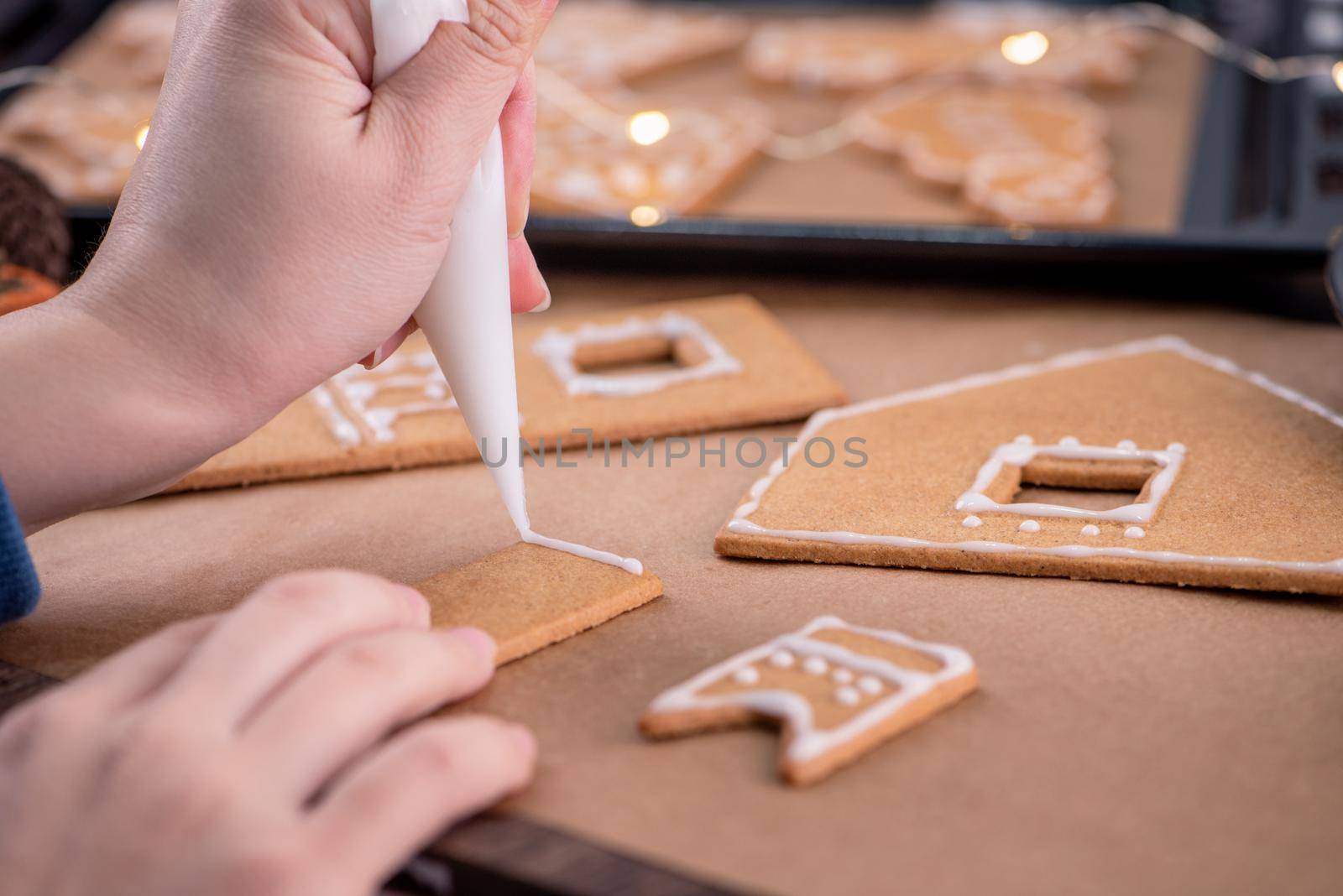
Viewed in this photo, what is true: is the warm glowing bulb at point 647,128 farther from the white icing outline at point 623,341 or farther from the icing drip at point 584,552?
the icing drip at point 584,552

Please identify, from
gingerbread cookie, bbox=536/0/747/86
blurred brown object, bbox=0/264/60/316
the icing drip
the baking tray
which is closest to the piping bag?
the icing drip

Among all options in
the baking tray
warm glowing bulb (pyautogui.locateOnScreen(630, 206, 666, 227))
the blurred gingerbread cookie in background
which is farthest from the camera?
warm glowing bulb (pyautogui.locateOnScreen(630, 206, 666, 227))

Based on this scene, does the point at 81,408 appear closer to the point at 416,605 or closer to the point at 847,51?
the point at 416,605

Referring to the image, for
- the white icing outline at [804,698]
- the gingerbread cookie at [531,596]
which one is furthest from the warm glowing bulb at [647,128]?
the white icing outline at [804,698]

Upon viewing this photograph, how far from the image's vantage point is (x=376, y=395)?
49.3 inches

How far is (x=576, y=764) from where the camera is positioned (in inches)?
28.3

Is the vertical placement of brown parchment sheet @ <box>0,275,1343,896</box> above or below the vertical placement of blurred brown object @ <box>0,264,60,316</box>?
below

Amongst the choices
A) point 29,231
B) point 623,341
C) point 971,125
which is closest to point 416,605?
point 623,341

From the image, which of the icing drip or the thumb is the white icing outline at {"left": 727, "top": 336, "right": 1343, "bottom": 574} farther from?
the thumb

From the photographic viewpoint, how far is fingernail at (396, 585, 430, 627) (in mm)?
791

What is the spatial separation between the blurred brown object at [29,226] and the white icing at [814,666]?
101 cm

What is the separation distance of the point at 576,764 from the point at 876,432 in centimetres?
53

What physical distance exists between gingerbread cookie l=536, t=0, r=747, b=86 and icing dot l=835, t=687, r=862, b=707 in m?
1.72

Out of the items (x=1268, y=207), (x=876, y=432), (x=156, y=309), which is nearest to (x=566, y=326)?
(x=876, y=432)
